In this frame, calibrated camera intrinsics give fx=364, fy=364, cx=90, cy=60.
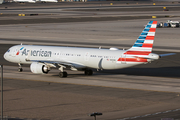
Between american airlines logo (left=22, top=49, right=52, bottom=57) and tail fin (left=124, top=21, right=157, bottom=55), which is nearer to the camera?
tail fin (left=124, top=21, right=157, bottom=55)

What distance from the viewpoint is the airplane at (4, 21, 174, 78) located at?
46.4m

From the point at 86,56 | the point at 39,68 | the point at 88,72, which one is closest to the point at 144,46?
the point at 86,56

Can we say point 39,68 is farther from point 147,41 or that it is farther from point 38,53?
point 147,41

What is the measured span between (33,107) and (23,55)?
2135 cm

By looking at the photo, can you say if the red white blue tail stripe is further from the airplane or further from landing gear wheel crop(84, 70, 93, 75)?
landing gear wheel crop(84, 70, 93, 75)

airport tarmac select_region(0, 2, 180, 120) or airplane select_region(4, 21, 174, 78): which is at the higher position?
airplane select_region(4, 21, 174, 78)

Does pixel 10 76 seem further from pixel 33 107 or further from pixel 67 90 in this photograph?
pixel 33 107

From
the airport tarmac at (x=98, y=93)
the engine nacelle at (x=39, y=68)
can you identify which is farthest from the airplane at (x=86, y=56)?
the airport tarmac at (x=98, y=93)

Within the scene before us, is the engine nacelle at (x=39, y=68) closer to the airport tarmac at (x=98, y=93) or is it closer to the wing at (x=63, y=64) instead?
the wing at (x=63, y=64)

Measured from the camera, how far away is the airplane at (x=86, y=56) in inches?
1828

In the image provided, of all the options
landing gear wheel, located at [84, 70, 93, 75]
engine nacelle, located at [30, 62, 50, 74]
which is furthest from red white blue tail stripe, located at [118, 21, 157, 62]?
engine nacelle, located at [30, 62, 50, 74]

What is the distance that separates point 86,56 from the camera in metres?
49.9

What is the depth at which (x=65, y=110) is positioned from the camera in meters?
33.5

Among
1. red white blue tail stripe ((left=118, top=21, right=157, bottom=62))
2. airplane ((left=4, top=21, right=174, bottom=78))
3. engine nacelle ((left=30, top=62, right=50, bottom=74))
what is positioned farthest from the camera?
engine nacelle ((left=30, top=62, right=50, bottom=74))
